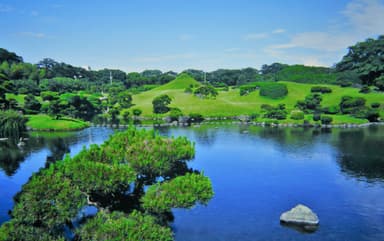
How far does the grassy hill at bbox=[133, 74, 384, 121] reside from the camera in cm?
11131

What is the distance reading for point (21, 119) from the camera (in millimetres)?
77438

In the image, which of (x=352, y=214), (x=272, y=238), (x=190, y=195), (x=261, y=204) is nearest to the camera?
(x=190, y=195)

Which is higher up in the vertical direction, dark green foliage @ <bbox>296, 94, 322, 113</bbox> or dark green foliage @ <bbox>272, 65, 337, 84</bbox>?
dark green foliage @ <bbox>272, 65, 337, 84</bbox>

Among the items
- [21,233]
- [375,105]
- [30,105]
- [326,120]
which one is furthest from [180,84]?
[21,233]

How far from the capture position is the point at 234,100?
416 feet

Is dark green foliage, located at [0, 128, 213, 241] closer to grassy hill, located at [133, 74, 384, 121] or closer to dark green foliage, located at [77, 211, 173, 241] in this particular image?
dark green foliage, located at [77, 211, 173, 241]

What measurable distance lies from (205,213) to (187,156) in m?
12.1

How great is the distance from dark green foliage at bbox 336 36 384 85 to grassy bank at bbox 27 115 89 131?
93.6m

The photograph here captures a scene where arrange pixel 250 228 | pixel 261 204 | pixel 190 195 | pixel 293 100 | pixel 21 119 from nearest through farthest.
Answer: pixel 190 195 < pixel 250 228 < pixel 261 204 < pixel 21 119 < pixel 293 100

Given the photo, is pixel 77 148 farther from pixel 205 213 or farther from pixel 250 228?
pixel 250 228

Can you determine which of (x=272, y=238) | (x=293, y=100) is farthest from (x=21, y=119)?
(x=293, y=100)

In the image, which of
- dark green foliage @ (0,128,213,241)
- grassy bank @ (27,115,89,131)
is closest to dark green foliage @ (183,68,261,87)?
grassy bank @ (27,115,89,131)

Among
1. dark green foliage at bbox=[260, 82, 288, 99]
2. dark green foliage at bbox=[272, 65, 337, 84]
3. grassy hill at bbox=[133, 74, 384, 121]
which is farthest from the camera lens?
dark green foliage at bbox=[272, 65, 337, 84]

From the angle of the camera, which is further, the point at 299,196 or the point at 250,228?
the point at 299,196
